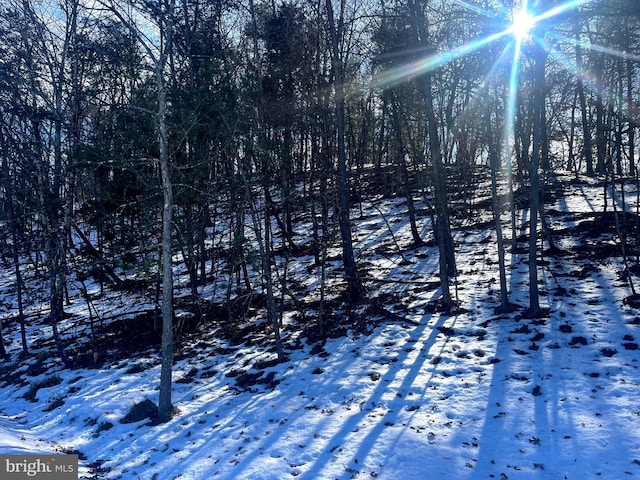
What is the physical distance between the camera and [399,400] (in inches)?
286

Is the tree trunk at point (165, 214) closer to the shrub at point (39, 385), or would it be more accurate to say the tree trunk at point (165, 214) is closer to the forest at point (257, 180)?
the forest at point (257, 180)

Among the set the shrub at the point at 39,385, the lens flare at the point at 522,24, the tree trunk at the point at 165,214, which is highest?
the lens flare at the point at 522,24

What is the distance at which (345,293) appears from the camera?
12.9m

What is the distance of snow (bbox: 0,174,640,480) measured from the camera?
18.6 ft

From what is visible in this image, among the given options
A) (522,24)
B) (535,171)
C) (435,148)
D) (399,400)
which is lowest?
(399,400)

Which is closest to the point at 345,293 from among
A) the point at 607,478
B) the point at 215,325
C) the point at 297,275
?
the point at 297,275

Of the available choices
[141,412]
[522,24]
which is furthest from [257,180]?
[522,24]

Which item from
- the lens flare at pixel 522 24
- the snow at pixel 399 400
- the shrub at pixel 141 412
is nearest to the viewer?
the snow at pixel 399 400

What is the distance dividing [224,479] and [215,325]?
7.30 metres

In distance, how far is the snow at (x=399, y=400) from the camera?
5.68 metres

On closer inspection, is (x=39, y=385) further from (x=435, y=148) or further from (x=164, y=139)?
(x=435, y=148)

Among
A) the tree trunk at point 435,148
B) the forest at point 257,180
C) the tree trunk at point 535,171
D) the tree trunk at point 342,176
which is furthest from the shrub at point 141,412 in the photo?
the tree trunk at point 535,171

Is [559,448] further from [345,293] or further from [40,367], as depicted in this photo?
[40,367]

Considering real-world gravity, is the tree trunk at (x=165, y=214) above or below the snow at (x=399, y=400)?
above
